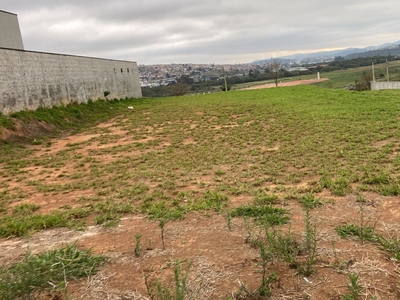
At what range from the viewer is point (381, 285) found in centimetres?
200

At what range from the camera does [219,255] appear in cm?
251

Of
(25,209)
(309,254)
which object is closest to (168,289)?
(309,254)

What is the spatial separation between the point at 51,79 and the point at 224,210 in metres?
12.4

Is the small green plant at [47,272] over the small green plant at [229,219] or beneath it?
over

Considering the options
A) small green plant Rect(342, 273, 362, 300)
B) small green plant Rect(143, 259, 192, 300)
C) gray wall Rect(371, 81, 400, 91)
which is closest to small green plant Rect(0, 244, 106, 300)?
small green plant Rect(143, 259, 192, 300)

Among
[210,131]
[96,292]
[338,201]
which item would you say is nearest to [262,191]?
[338,201]

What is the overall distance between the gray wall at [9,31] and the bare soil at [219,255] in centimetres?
1586

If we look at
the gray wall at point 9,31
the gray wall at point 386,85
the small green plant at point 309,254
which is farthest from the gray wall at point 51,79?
the gray wall at point 386,85

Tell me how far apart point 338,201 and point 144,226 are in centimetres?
215

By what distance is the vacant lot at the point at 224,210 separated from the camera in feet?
7.13

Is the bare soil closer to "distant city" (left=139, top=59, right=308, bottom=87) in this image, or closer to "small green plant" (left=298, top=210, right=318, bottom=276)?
"small green plant" (left=298, top=210, right=318, bottom=276)

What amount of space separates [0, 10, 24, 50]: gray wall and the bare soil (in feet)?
52.0

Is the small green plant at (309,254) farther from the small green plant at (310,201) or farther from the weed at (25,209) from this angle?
the weed at (25,209)

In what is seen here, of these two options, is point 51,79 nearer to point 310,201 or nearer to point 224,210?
point 224,210
